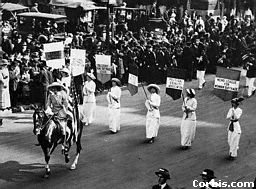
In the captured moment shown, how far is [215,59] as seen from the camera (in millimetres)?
23234

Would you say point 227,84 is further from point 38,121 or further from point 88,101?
point 88,101

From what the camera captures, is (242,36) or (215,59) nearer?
(215,59)

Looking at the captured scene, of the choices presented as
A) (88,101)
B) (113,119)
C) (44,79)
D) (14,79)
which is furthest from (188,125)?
(14,79)

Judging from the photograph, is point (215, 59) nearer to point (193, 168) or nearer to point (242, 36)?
point (242, 36)

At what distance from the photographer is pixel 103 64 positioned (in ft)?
52.1

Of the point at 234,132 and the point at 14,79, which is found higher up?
the point at 14,79

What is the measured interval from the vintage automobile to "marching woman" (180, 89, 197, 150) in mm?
12047

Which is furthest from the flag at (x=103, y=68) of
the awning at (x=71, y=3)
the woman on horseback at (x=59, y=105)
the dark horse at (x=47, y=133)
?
the awning at (x=71, y=3)

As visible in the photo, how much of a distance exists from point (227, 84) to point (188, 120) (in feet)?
5.22

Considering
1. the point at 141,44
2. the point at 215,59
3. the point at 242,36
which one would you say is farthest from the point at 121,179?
the point at 242,36

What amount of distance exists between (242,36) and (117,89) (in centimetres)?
1253

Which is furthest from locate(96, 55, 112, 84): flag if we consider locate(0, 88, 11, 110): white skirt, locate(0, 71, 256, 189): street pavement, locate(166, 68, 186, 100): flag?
locate(0, 88, 11, 110): white skirt

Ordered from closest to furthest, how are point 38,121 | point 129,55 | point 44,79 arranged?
point 38,121, point 44,79, point 129,55

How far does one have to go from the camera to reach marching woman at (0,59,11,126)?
52.1 ft
